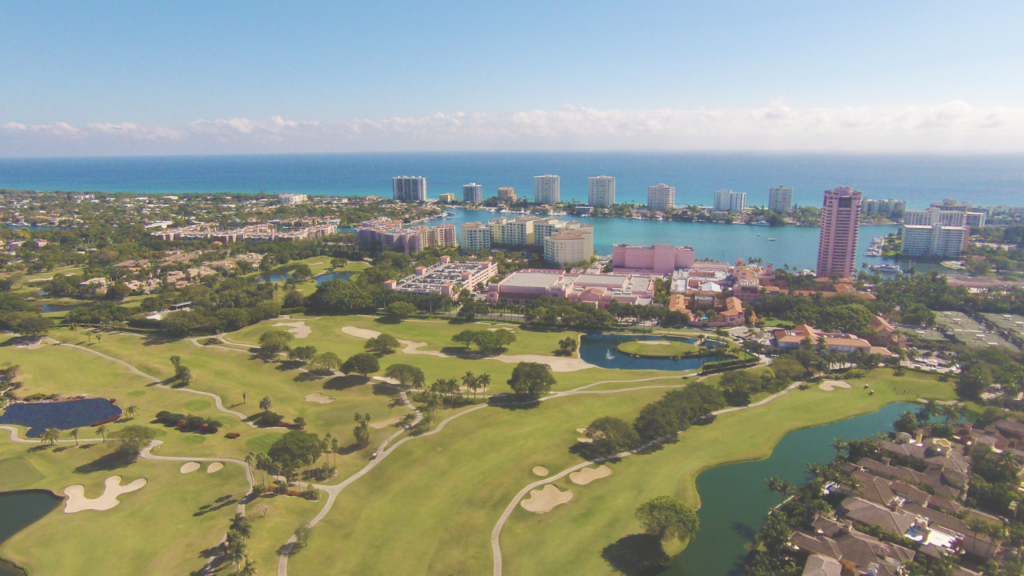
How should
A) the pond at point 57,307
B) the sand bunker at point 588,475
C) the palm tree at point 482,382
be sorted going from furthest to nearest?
the pond at point 57,307
the palm tree at point 482,382
the sand bunker at point 588,475

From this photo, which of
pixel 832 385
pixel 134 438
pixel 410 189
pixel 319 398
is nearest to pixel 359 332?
pixel 319 398

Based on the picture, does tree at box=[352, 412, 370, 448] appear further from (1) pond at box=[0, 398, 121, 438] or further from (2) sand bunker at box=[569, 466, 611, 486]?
(1) pond at box=[0, 398, 121, 438]

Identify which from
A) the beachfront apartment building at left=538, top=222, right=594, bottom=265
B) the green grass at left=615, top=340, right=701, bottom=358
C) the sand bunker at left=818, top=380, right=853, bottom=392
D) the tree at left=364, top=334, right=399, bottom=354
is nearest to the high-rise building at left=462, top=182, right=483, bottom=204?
the beachfront apartment building at left=538, top=222, right=594, bottom=265

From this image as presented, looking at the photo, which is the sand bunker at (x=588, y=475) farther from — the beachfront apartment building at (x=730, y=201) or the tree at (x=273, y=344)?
the beachfront apartment building at (x=730, y=201)

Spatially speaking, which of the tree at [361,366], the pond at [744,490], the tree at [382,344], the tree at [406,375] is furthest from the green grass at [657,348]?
the tree at [361,366]

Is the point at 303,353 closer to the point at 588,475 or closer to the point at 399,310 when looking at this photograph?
the point at 399,310

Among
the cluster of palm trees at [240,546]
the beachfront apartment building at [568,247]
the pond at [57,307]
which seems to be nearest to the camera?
the cluster of palm trees at [240,546]

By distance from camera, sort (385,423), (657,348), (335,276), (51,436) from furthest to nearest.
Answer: (335,276)
(657,348)
(385,423)
(51,436)
